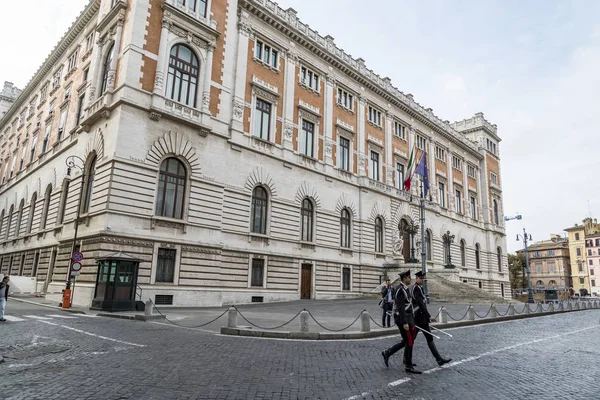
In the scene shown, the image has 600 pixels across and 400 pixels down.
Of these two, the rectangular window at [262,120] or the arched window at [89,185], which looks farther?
the rectangular window at [262,120]

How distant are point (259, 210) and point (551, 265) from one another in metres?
104

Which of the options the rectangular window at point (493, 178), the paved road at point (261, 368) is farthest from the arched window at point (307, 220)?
the rectangular window at point (493, 178)

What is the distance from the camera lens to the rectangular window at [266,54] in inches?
1152

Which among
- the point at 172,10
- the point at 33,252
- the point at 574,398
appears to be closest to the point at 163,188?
the point at 172,10

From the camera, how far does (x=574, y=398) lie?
245 inches

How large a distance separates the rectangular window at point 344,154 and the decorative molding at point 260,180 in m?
8.89

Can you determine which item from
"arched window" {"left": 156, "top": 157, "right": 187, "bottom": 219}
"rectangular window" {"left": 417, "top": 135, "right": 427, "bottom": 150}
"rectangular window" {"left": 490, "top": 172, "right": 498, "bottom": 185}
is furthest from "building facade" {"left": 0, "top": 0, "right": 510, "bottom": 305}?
"rectangular window" {"left": 490, "top": 172, "right": 498, "bottom": 185}

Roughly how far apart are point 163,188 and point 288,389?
18.3 metres

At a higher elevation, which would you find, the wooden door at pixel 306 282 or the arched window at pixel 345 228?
the arched window at pixel 345 228

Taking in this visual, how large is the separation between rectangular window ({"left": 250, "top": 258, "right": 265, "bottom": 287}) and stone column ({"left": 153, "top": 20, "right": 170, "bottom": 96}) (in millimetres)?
12021

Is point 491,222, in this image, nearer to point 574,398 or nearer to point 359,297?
point 359,297

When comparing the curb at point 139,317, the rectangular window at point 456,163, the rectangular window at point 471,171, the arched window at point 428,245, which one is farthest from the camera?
the rectangular window at point 471,171

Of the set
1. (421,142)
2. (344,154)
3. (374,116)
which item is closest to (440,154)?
(421,142)

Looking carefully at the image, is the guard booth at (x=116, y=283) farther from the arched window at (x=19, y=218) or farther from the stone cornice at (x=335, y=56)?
the arched window at (x=19, y=218)
